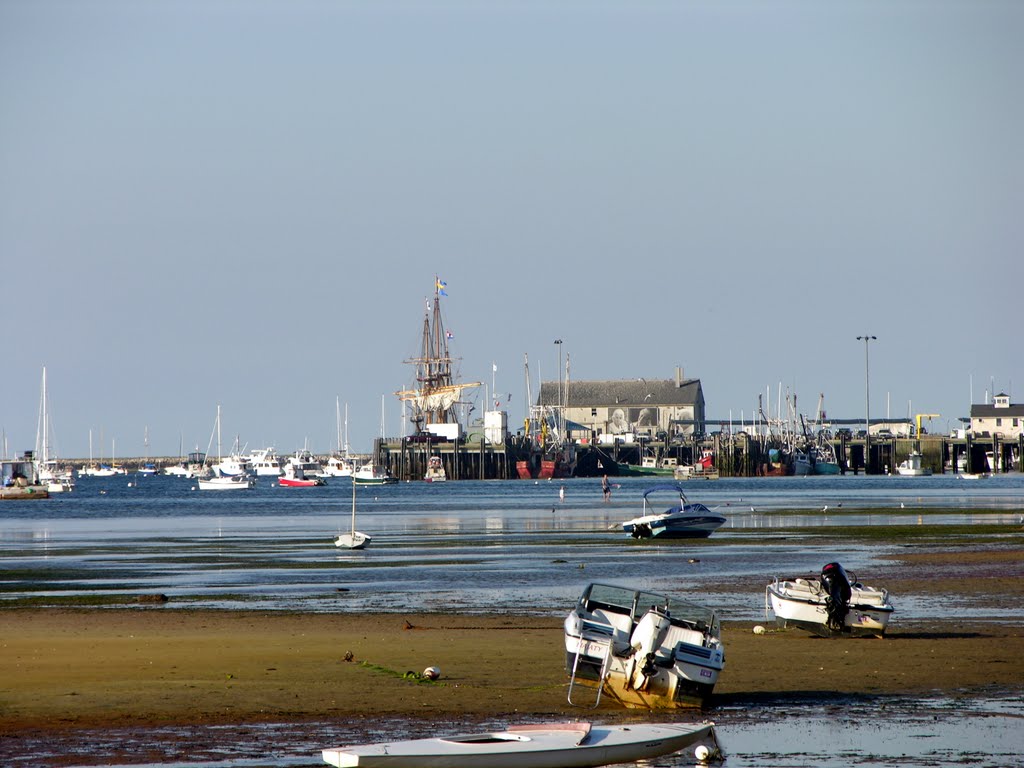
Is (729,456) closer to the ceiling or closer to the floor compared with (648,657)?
closer to the ceiling

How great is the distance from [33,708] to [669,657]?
8502mm

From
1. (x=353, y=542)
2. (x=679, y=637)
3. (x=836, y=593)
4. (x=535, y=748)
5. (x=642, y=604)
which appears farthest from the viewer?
(x=353, y=542)

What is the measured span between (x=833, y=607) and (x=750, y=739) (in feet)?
30.0

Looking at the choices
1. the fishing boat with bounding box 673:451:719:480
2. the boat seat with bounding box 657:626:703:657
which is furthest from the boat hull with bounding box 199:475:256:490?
the boat seat with bounding box 657:626:703:657

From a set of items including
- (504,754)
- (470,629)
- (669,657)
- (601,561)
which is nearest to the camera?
(504,754)

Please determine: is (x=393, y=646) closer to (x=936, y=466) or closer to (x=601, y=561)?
(x=601, y=561)

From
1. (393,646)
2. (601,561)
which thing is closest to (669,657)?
(393,646)

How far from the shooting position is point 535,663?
77.8 ft

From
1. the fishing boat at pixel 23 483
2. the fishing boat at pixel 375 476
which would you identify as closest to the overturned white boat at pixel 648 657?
the fishing boat at pixel 23 483

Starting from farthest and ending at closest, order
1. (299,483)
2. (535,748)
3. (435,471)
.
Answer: (435,471) → (299,483) → (535,748)

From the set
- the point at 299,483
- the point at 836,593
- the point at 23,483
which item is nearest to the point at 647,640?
the point at 836,593

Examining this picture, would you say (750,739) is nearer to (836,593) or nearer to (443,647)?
(443,647)

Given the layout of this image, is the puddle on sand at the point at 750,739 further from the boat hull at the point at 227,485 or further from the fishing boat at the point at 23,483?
the boat hull at the point at 227,485

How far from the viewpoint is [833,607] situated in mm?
26641
